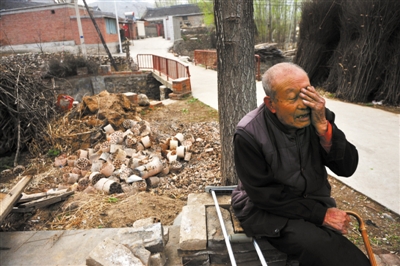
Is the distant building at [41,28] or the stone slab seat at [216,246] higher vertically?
the distant building at [41,28]

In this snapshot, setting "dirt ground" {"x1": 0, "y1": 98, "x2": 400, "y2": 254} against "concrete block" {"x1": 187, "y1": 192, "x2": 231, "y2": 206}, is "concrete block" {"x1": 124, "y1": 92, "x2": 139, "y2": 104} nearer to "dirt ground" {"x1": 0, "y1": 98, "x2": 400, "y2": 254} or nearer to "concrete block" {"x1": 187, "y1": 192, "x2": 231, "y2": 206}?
"dirt ground" {"x1": 0, "y1": 98, "x2": 400, "y2": 254}

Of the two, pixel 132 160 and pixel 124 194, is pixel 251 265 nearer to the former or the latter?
pixel 124 194

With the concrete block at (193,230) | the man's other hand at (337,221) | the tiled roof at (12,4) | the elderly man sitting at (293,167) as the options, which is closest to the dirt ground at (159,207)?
the concrete block at (193,230)

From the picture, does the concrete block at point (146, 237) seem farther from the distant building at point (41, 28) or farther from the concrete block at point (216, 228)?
the distant building at point (41, 28)

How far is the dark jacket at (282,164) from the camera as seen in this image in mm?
1766

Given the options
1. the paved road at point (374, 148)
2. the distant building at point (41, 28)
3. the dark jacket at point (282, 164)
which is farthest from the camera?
the distant building at point (41, 28)

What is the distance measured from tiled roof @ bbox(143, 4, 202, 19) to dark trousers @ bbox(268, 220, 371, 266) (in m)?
54.3

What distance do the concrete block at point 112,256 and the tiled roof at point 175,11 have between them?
54.2 metres

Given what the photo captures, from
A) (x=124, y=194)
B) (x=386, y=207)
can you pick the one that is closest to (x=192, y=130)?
(x=124, y=194)

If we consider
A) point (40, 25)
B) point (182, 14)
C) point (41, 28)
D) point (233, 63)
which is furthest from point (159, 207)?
point (182, 14)

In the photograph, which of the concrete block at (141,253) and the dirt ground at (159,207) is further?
the dirt ground at (159,207)

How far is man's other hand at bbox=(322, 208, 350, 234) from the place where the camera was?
180 centimetres

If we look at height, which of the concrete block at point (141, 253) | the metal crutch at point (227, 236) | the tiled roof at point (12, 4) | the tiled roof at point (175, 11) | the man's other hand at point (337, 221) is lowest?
the concrete block at point (141, 253)

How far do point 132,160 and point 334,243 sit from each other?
151 inches
